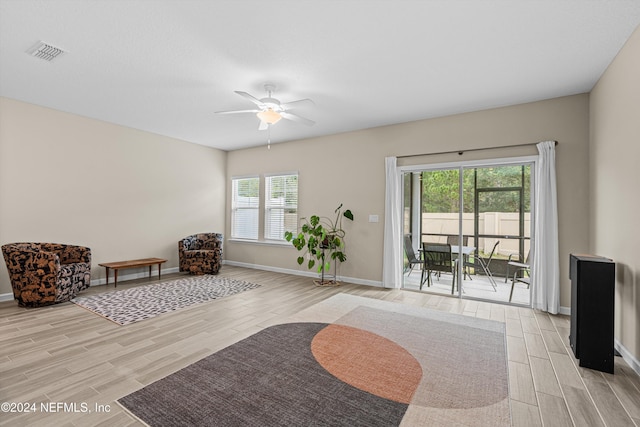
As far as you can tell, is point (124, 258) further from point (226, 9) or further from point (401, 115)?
point (401, 115)

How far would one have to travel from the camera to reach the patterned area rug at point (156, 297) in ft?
12.1

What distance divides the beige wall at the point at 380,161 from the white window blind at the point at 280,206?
0.75 ft

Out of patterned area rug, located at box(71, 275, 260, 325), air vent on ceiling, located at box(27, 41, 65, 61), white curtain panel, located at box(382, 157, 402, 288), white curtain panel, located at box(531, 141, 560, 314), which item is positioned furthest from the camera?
white curtain panel, located at box(382, 157, 402, 288)

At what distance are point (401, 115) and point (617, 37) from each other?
2.56 metres

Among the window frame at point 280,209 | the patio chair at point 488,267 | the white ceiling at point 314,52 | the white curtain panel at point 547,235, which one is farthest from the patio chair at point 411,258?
the window frame at point 280,209

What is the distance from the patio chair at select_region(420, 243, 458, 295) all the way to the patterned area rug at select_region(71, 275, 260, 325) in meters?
3.07

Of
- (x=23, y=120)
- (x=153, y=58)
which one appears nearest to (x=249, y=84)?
(x=153, y=58)

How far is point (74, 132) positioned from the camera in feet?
16.1

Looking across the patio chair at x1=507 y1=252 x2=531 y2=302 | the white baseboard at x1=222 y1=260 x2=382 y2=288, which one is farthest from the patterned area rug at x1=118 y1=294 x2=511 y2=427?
the white baseboard at x1=222 y1=260 x2=382 y2=288

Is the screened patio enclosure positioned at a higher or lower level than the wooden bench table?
higher

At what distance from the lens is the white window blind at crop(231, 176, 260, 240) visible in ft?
23.6

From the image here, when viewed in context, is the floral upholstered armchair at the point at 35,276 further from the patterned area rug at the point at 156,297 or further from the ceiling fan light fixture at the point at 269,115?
the ceiling fan light fixture at the point at 269,115

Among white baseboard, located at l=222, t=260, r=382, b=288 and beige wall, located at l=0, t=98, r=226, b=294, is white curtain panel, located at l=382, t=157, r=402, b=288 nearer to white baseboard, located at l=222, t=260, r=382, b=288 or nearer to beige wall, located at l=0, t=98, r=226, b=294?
white baseboard, located at l=222, t=260, r=382, b=288

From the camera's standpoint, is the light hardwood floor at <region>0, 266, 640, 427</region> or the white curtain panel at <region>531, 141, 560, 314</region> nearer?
the light hardwood floor at <region>0, 266, 640, 427</region>
